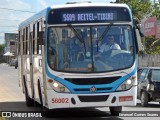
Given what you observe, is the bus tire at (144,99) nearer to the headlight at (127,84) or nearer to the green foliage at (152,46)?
the headlight at (127,84)

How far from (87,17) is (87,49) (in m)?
0.86

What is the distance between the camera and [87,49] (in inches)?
468

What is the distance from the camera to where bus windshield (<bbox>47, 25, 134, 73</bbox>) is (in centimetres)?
1180

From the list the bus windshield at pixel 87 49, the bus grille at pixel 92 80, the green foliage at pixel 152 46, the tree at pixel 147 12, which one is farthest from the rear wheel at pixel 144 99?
the tree at pixel 147 12

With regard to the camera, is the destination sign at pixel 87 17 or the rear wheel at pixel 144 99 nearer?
the destination sign at pixel 87 17

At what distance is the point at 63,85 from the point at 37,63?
2135 millimetres

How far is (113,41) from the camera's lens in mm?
12008

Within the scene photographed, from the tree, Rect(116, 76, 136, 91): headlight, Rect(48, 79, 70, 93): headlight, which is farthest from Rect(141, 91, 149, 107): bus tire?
the tree

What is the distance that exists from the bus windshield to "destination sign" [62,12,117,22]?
192 mm

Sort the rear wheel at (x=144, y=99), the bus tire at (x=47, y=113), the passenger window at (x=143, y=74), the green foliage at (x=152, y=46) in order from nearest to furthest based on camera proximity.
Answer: the bus tire at (x=47, y=113), the rear wheel at (x=144, y=99), the passenger window at (x=143, y=74), the green foliage at (x=152, y=46)

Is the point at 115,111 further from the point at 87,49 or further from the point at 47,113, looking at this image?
the point at 87,49

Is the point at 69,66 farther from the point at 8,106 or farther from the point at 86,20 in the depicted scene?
the point at 8,106

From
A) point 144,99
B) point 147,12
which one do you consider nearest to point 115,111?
point 144,99

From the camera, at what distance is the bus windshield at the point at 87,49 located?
11.8 m
